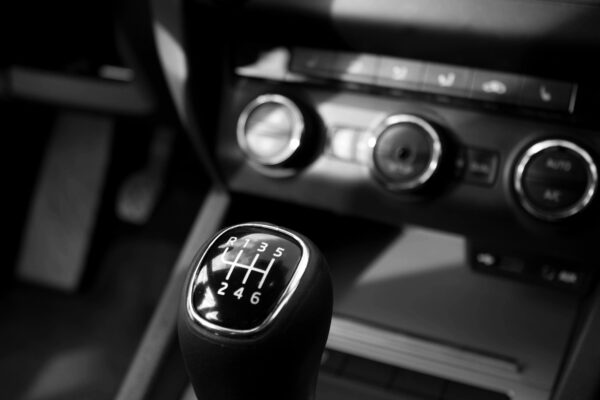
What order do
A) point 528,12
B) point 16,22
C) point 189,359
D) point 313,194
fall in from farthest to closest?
point 16,22
point 313,194
point 528,12
point 189,359

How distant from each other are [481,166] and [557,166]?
6 centimetres

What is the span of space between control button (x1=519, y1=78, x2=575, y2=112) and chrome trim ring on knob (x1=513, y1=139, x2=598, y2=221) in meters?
0.03

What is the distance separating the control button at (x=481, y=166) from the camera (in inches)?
24.4

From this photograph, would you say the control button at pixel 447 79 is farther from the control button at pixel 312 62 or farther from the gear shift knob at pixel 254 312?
the gear shift knob at pixel 254 312

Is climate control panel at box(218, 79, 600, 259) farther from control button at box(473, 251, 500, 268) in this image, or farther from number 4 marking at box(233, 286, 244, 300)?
number 4 marking at box(233, 286, 244, 300)

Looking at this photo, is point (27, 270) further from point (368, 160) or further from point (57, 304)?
point (368, 160)

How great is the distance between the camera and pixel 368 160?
Answer: 642mm

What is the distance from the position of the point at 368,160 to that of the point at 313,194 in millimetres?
68

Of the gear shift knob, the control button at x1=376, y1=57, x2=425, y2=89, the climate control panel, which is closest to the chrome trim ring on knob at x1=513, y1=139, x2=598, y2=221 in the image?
the climate control panel

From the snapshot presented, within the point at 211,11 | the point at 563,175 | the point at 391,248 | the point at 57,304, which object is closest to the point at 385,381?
the point at 391,248

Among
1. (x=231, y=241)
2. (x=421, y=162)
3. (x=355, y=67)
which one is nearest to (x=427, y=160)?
(x=421, y=162)

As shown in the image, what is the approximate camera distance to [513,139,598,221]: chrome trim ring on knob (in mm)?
581

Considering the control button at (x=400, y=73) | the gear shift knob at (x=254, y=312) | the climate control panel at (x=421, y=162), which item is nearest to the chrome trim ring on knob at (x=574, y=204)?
the climate control panel at (x=421, y=162)

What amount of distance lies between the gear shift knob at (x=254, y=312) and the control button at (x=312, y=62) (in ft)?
0.87
